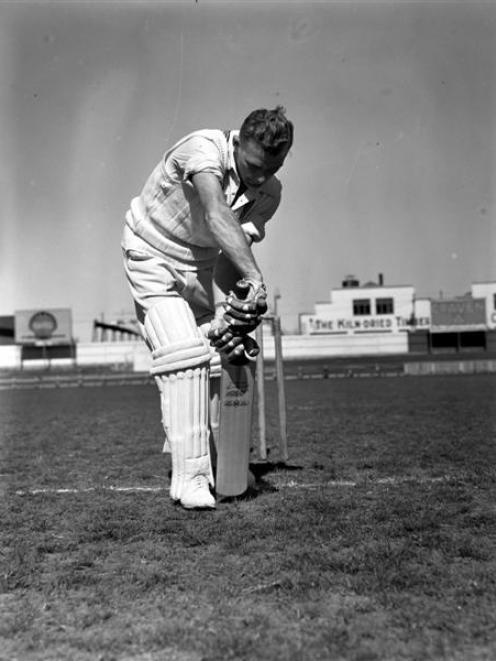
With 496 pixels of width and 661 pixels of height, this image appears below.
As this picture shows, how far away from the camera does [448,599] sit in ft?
7.81

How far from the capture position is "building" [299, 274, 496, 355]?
199 feet

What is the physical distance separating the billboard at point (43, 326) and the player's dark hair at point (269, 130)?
68150 millimetres

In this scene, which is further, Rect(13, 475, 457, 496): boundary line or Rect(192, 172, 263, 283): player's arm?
Rect(13, 475, 457, 496): boundary line

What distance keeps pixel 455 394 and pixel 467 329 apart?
5004 cm

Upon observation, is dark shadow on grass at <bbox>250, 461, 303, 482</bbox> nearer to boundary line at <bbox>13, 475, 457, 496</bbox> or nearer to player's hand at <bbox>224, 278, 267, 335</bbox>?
boundary line at <bbox>13, 475, 457, 496</bbox>

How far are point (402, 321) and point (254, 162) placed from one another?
7191 cm

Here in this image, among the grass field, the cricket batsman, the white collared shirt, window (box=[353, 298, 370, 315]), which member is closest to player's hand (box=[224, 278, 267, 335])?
the cricket batsman

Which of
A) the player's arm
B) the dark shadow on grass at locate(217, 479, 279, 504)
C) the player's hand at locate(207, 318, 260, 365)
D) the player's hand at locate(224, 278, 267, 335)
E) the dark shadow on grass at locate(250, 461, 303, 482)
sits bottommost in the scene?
the dark shadow on grass at locate(250, 461, 303, 482)

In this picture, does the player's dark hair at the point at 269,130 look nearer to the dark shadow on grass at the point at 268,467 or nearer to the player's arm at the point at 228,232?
the player's arm at the point at 228,232

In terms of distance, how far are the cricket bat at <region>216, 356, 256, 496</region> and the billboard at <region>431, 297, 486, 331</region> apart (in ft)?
201

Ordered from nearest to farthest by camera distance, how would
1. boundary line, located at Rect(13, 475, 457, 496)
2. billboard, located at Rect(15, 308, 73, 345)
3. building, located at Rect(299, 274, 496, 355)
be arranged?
boundary line, located at Rect(13, 475, 457, 496), building, located at Rect(299, 274, 496, 355), billboard, located at Rect(15, 308, 73, 345)

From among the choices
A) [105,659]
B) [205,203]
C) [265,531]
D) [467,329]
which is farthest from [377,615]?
[467,329]

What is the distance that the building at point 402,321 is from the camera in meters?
60.8

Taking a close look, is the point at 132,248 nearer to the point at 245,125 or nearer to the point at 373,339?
the point at 245,125
